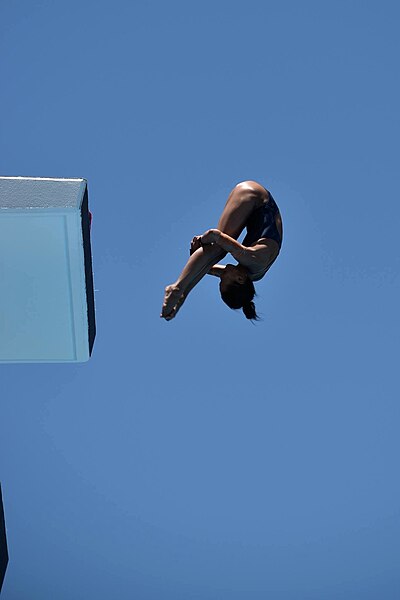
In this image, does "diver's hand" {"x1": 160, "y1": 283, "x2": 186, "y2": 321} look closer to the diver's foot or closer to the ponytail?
the diver's foot

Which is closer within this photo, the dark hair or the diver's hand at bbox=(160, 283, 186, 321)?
the diver's hand at bbox=(160, 283, 186, 321)

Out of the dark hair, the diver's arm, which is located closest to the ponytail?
the dark hair

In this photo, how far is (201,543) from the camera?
47.1 feet

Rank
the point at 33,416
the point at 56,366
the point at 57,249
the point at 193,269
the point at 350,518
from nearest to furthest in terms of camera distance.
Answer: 1. the point at 193,269
2. the point at 57,249
3. the point at 56,366
4. the point at 33,416
5. the point at 350,518

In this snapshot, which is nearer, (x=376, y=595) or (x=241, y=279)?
(x=241, y=279)

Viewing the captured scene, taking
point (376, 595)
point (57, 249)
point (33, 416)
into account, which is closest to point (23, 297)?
point (57, 249)

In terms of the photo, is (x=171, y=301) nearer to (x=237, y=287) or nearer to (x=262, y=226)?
(x=237, y=287)

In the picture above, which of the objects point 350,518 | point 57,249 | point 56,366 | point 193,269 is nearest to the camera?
point 193,269

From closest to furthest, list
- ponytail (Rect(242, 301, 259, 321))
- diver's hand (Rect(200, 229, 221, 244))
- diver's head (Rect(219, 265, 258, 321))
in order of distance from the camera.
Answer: diver's hand (Rect(200, 229, 221, 244)) → diver's head (Rect(219, 265, 258, 321)) → ponytail (Rect(242, 301, 259, 321))

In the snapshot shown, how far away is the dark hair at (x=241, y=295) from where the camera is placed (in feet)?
24.6

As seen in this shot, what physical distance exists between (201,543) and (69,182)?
27.5ft

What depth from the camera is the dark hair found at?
7496 mm

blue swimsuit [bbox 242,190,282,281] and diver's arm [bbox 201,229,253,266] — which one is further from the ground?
blue swimsuit [bbox 242,190,282,281]

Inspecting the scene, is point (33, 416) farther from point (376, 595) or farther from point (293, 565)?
point (376, 595)
